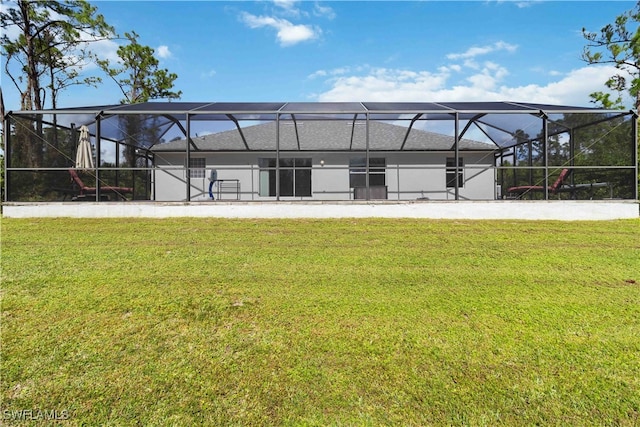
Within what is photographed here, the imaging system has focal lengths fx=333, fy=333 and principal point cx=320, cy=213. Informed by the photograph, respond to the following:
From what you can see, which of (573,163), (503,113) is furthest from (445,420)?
(573,163)

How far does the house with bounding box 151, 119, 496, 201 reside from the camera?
1350 cm

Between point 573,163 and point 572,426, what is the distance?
10193mm

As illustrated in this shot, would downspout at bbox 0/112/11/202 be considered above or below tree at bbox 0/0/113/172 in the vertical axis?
below

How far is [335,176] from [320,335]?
1127 cm

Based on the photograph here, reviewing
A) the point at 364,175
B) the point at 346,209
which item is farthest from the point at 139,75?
the point at 346,209

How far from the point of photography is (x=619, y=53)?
1689 centimetres

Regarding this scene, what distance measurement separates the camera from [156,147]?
13.7 meters

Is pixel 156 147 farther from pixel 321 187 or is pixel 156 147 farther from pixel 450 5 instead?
pixel 450 5

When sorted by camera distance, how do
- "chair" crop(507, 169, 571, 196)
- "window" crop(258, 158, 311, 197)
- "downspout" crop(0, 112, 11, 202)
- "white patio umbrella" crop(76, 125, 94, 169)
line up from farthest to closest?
"window" crop(258, 158, 311, 197), "chair" crop(507, 169, 571, 196), "white patio umbrella" crop(76, 125, 94, 169), "downspout" crop(0, 112, 11, 202)

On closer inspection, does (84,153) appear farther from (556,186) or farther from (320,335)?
(556,186)

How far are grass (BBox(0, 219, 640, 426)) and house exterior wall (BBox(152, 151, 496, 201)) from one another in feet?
27.1

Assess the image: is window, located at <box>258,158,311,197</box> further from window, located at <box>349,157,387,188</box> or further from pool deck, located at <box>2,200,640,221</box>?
pool deck, located at <box>2,200,640,221</box>

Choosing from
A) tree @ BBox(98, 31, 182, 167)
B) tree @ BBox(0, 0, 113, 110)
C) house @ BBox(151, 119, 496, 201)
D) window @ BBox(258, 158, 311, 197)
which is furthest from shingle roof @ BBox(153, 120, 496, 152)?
tree @ BBox(98, 31, 182, 167)

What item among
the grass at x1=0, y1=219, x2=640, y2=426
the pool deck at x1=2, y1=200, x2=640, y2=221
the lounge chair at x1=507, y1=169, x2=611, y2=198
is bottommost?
the grass at x1=0, y1=219, x2=640, y2=426
